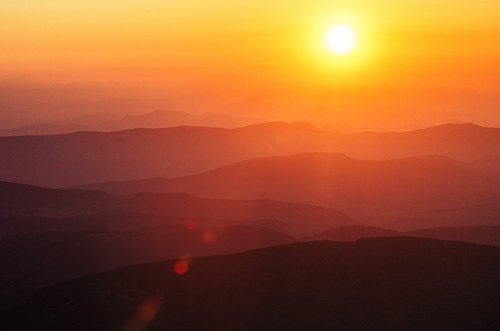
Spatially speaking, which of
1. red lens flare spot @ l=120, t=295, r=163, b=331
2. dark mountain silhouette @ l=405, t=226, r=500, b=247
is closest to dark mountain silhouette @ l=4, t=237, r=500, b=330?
red lens flare spot @ l=120, t=295, r=163, b=331

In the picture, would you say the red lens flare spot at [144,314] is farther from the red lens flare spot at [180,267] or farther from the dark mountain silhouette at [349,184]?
the dark mountain silhouette at [349,184]

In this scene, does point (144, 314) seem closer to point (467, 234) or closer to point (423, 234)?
point (423, 234)

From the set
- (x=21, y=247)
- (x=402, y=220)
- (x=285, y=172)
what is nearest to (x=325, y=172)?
(x=285, y=172)

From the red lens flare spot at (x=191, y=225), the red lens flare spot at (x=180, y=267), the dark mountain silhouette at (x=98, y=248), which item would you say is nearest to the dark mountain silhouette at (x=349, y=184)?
the red lens flare spot at (x=191, y=225)

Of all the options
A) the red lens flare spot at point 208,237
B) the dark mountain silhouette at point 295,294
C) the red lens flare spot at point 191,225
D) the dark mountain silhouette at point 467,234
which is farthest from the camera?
the red lens flare spot at point 191,225

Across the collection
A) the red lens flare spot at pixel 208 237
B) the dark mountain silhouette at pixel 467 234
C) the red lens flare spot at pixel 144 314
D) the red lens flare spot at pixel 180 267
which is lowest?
the red lens flare spot at pixel 144 314

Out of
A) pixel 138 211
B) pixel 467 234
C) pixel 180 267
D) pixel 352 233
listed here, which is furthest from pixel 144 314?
pixel 138 211

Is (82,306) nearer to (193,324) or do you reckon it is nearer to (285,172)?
(193,324)
